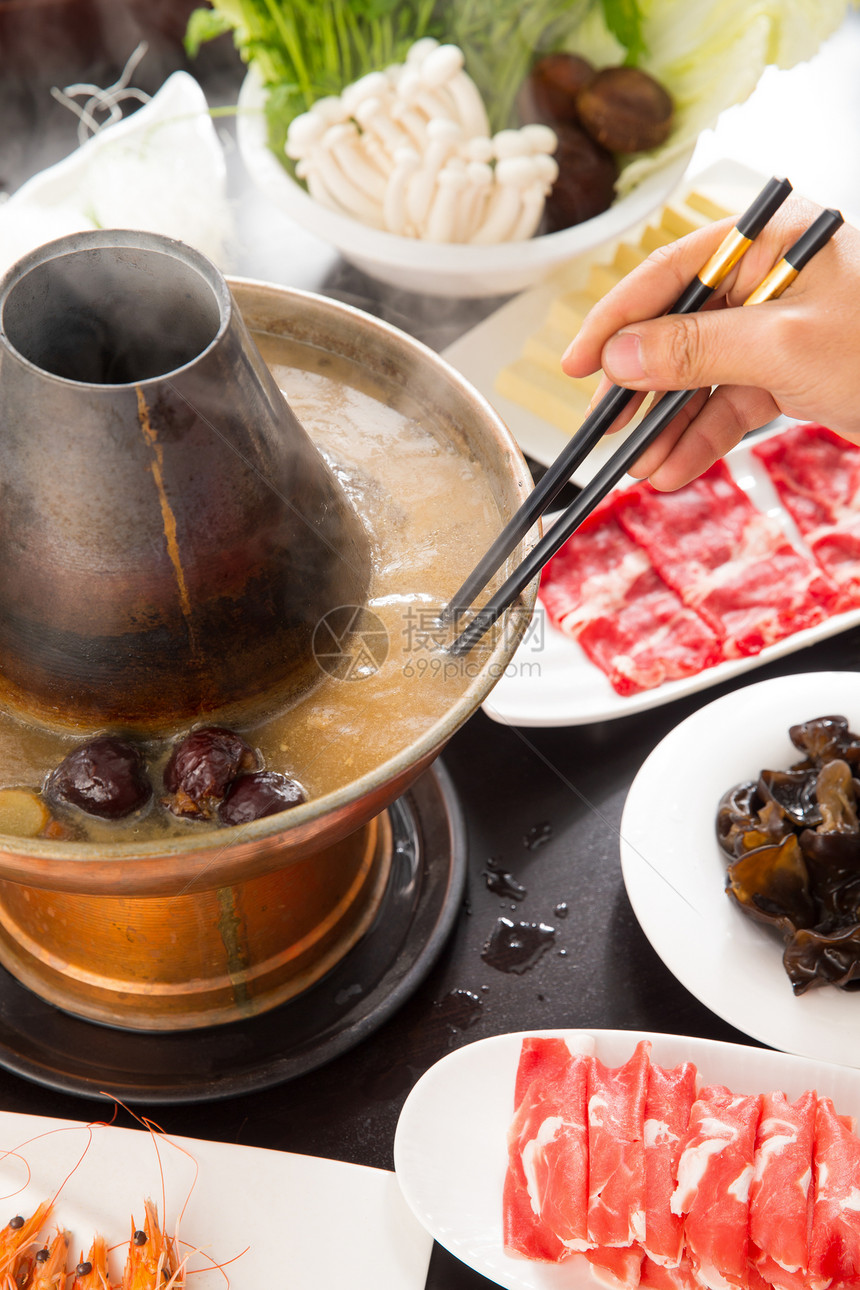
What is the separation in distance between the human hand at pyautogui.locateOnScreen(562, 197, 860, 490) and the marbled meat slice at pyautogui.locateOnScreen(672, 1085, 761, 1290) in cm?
129

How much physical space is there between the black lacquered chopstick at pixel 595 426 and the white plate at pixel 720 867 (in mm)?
834

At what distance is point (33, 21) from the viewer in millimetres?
4215

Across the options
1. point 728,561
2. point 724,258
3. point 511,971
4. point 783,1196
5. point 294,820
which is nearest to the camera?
point 294,820

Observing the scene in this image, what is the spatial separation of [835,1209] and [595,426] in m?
1.36

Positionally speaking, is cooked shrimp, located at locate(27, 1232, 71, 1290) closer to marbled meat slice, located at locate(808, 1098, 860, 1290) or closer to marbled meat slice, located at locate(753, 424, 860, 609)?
marbled meat slice, located at locate(808, 1098, 860, 1290)

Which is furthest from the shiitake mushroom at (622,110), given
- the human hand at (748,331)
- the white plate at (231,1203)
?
the white plate at (231,1203)

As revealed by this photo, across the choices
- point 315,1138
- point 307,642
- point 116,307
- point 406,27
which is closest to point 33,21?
point 406,27

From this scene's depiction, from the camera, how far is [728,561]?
10.5 ft

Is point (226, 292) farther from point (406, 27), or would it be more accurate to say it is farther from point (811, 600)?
point (406, 27)

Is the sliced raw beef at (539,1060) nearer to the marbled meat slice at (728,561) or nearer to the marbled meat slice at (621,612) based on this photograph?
the marbled meat slice at (621,612)

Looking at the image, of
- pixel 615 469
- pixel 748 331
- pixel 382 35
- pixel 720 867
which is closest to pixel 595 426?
pixel 615 469

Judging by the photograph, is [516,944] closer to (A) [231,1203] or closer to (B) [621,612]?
(A) [231,1203]

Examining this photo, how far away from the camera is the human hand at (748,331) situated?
71.7 inches

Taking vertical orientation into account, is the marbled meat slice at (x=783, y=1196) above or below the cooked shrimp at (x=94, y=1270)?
above
